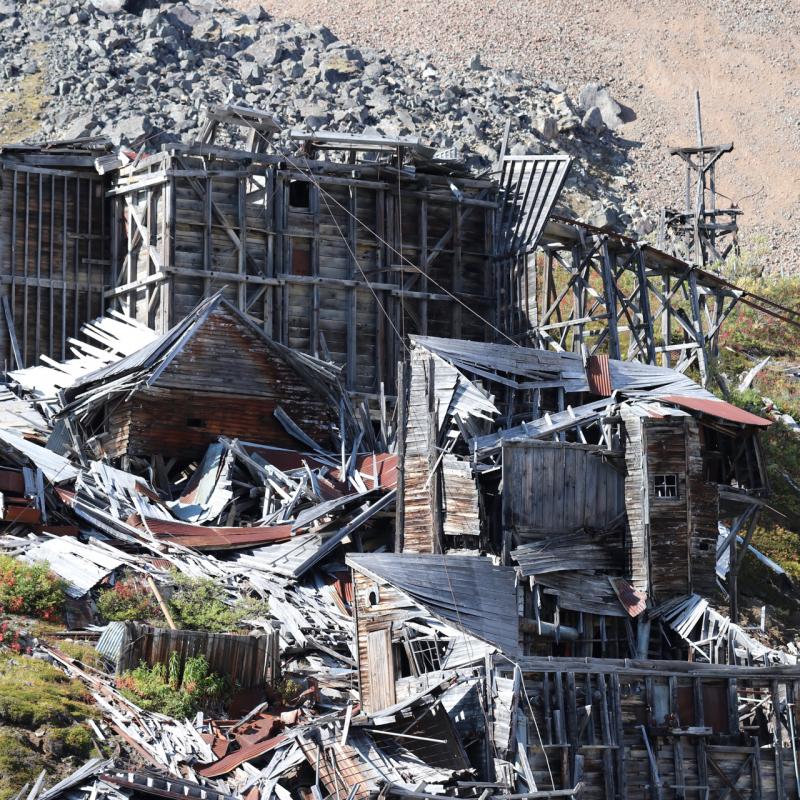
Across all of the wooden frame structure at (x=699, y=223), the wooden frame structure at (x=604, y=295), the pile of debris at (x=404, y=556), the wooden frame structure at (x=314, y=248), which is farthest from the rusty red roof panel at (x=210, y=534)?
the wooden frame structure at (x=699, y=223)

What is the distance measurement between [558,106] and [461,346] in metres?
56.3

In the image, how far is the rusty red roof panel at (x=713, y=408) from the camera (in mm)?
35562

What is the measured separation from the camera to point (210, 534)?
3516 centimetres

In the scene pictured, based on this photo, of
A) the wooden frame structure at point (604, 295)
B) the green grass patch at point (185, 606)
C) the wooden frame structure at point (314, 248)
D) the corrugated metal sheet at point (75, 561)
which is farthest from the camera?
the wooden frame structure at point (604, 295)

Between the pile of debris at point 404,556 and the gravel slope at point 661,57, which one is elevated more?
the gravel slope at point 661,57

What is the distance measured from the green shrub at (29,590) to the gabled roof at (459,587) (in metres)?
5.23

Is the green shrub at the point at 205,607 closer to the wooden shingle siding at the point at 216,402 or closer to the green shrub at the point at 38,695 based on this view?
the green shrub at the point at 38,695

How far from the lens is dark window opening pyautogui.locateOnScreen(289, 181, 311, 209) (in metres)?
45.7

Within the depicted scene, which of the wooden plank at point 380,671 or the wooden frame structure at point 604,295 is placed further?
the wooden frame structure at point 604,295

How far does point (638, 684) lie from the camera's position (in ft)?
97.6

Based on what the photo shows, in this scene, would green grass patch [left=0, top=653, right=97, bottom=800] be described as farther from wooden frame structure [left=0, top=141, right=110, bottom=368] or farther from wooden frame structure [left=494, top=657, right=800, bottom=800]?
wooden frame structure [left=0, top=141, right=110, bottom=368]

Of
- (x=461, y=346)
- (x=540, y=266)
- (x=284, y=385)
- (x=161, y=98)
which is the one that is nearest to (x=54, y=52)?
(x=161, y=98)

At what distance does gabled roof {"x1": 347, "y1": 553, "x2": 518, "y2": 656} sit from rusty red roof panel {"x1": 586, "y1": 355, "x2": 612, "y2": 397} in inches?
238

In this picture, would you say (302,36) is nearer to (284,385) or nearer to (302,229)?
(302,229)
